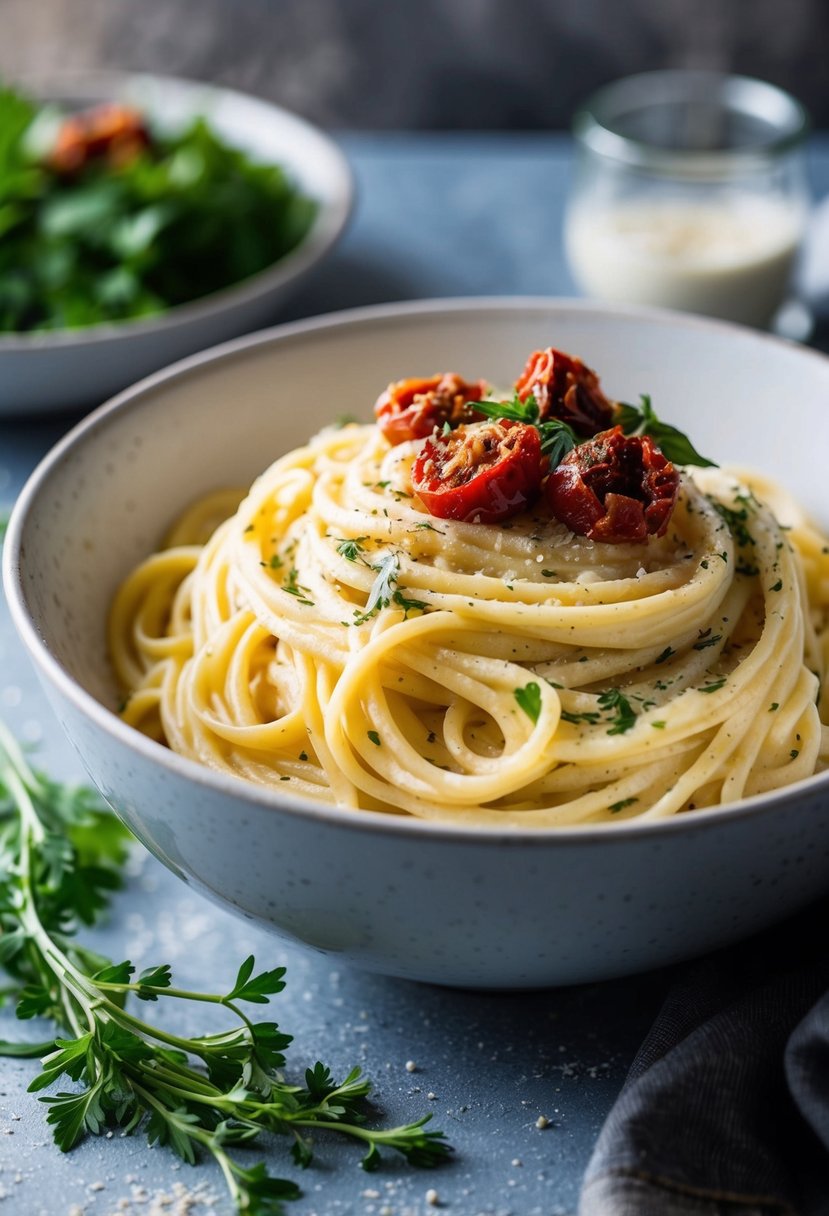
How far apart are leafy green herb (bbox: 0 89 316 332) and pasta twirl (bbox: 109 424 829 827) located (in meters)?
2.63

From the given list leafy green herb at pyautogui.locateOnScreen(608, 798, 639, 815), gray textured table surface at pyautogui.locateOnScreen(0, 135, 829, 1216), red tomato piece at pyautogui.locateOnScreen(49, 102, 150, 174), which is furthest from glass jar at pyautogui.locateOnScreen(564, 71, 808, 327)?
leafy green herb at pyautogui.locateOnScreen(608, 798, 639, 815)

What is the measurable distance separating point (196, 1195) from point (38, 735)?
176cm

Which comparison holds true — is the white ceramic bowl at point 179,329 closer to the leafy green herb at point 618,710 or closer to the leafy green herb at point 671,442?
the leafy green herb at point 671,442

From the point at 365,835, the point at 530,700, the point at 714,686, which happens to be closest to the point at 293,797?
the point at 365,835

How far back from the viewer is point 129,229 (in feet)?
19.6

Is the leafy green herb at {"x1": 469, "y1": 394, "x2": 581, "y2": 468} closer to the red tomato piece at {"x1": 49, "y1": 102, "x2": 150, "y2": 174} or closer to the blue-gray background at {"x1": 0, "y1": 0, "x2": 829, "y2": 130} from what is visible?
the red tomato piece at {"x1": 49, "y1": 102, "x2": 150, "y2": 174}

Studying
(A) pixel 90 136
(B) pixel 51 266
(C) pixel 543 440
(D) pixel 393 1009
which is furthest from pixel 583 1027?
(A) pixel 90 136

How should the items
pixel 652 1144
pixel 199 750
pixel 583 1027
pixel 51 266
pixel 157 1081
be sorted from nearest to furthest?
pixel 652 1144
pixel 157 1081
pixel 583 1027
pixel 199 750
pixel 51 266

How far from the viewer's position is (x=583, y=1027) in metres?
3.05

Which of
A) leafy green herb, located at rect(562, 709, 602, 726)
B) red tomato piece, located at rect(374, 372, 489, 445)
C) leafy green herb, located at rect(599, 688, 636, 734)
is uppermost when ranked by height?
red tomato piece, located at rect(374, 372, 489, 445)

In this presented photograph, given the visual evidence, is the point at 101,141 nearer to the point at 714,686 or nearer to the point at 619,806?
the point at 714,686

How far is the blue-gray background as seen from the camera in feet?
33.9

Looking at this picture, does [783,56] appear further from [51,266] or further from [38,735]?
[38,735]

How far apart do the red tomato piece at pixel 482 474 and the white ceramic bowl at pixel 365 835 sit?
92 cm
